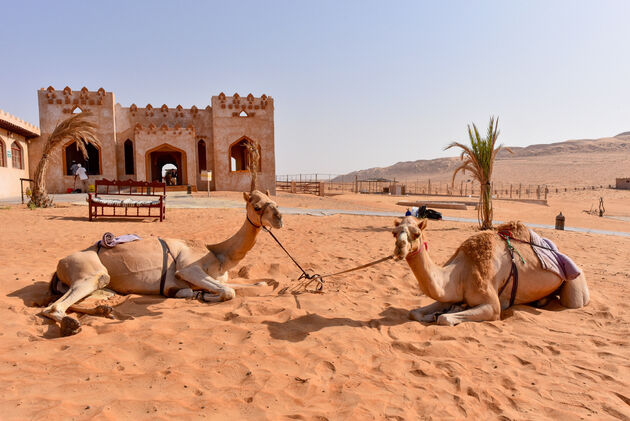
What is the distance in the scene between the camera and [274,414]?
241cm

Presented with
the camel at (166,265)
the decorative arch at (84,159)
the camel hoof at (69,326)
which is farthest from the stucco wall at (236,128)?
the camel hoof at (69,326)

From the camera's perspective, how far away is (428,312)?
418cm

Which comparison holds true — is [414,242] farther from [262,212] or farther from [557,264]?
[557,264]

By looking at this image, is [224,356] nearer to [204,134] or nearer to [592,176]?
[204,134]

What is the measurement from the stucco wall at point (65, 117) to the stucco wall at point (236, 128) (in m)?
6.53

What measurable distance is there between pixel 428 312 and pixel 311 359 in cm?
164

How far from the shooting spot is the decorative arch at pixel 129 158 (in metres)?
26.8

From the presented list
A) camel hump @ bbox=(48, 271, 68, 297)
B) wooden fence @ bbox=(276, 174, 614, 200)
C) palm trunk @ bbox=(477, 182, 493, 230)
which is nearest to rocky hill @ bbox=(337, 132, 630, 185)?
wooden fence @ bbox=(276, 174, 614, 200)

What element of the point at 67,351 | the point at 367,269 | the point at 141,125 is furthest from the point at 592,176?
the point at 67,351

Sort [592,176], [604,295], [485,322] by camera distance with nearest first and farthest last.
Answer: [485,322] < [604,295] < [592,176]

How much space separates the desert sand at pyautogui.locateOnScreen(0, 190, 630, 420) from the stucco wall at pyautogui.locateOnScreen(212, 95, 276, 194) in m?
21.9

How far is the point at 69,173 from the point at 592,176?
79.5 meters

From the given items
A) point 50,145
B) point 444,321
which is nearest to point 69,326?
point 444,321

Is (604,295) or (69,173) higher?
(69,173)
